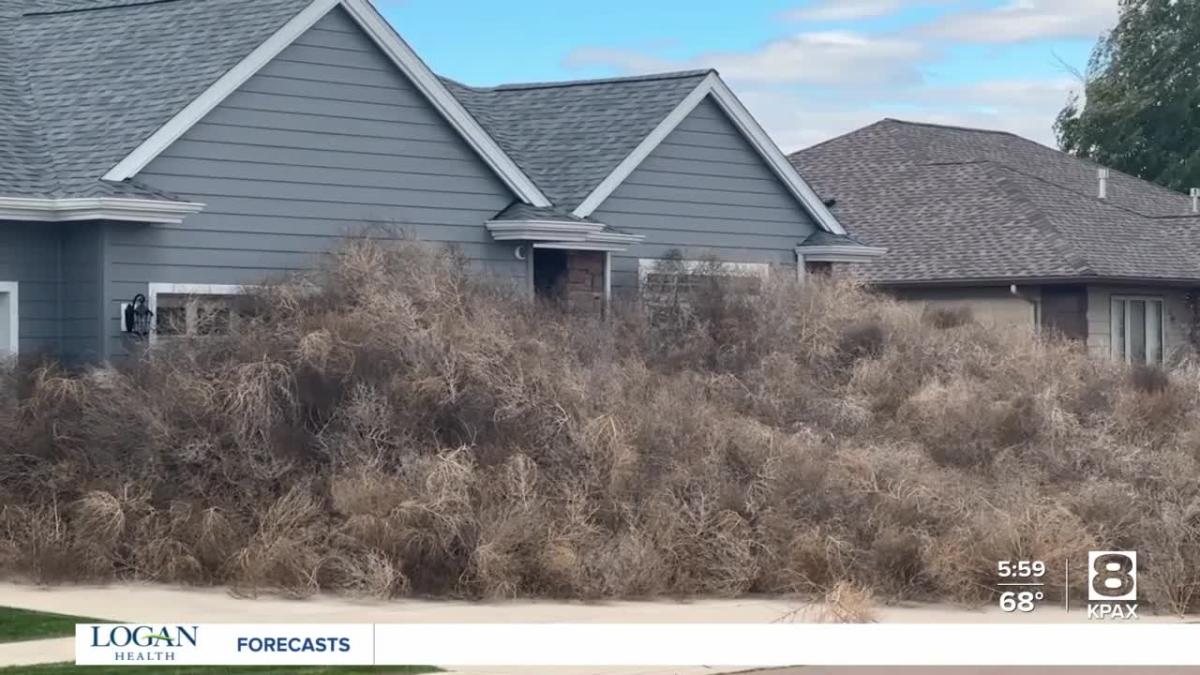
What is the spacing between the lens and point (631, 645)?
1327 centimetres

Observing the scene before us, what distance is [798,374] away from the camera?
68.8 feet

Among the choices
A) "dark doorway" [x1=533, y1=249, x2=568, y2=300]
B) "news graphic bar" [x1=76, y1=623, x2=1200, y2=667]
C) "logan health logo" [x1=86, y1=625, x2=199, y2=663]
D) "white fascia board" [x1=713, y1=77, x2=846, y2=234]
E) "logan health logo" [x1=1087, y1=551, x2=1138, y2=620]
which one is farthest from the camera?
"white fascia board" [x1=713, y1=77, x2=846, y2=234]

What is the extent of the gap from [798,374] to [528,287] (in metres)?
4.45

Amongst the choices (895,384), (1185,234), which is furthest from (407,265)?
(1185,234)

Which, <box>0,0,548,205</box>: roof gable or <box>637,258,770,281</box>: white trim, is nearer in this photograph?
<box>0,0,548,205</box>: roof gable

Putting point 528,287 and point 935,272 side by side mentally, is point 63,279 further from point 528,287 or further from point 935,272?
point 935,272

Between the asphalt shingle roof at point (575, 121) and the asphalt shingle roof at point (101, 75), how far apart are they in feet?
13.4

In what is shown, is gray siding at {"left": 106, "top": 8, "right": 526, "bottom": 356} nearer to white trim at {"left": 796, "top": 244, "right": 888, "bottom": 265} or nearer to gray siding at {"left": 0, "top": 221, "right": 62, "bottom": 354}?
gray siding at {"left": 0, "top": 221, "right": 62, "bottom": 354}

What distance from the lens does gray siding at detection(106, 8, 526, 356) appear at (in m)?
20.6

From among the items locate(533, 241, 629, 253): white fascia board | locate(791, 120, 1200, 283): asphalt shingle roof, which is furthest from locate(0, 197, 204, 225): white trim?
locate(791, 120, 1200, 283): asphalt shingle roof

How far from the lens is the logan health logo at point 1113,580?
16.0 metres

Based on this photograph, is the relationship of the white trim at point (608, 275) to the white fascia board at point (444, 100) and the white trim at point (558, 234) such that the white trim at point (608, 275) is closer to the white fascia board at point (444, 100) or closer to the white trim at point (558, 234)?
the white trim at point (558, 234)

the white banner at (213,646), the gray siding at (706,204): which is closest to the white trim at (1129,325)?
the gray siding at (706,204)

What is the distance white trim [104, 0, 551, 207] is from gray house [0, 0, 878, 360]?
0.02 metres
